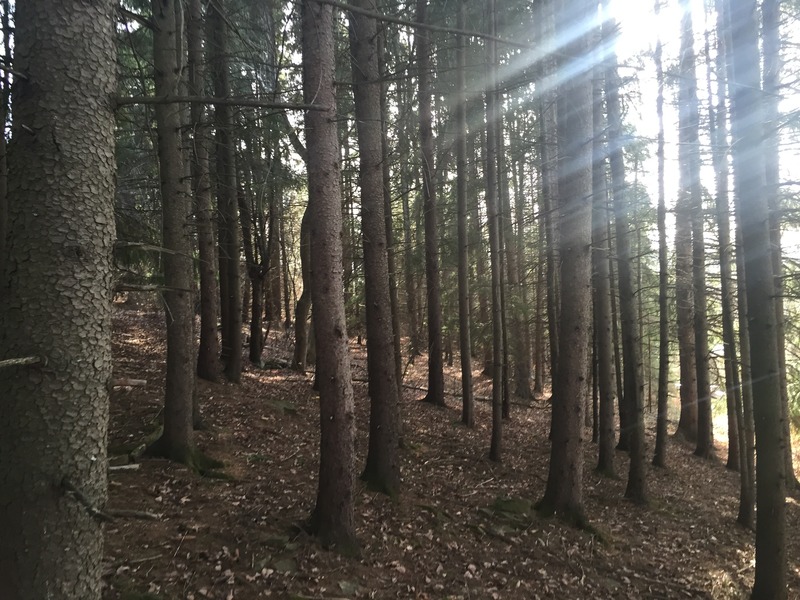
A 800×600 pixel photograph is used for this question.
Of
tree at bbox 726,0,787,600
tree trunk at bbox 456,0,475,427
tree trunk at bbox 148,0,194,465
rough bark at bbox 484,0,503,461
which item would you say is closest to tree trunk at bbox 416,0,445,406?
tree trunk at bbox 456,0,475,427

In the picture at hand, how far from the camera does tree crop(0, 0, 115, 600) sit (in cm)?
232

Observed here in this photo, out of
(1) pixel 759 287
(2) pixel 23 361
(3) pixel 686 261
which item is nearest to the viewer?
(2) pixel 23 361

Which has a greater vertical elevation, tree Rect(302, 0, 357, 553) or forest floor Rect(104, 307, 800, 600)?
tree Rect(302, 0, 357, 553)

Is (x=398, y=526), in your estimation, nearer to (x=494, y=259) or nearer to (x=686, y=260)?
(x=494, y=259)

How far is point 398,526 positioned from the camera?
6219mm

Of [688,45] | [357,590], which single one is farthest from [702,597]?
[688,45]

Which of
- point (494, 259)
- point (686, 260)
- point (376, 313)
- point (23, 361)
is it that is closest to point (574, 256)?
point (376, 313)

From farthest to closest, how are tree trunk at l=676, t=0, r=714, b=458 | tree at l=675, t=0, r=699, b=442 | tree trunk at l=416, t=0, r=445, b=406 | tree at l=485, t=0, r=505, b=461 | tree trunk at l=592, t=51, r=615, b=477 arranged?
1. tree at l=675, t=0, r=699, b=442
2. tree trunk at l=676, t=0, r=714, b=458
3. tree trunk at l=416, t=0, r=445, b=406
4. tree at l=485, t=0, r=505, b=461
5. tree trunk at l=592, t=51, r=615, b=477

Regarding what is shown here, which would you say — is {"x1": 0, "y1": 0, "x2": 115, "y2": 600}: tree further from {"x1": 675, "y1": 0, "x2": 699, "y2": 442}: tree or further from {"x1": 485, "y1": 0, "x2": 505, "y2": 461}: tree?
{"x1": 675, "y1": 0, "x2": 699, "y2": 442}: tree

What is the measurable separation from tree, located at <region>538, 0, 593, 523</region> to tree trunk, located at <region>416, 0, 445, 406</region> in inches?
128

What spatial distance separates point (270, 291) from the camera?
20641 mm

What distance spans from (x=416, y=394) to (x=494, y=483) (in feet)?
22.3

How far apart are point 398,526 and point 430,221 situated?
7410 millimetres

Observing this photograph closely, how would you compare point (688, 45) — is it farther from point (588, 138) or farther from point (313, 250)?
point (313, 250)
